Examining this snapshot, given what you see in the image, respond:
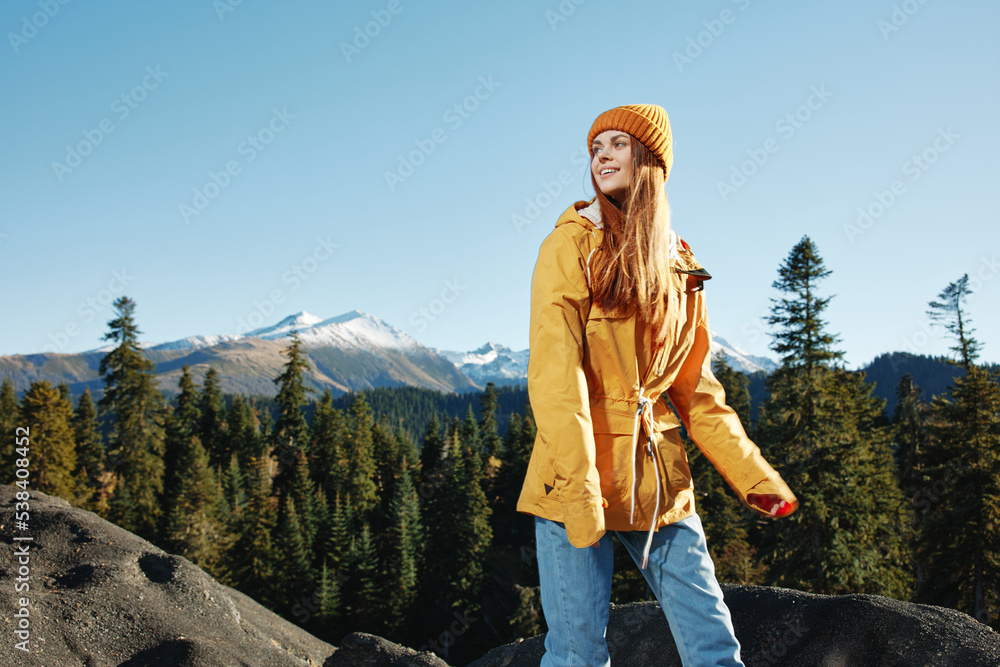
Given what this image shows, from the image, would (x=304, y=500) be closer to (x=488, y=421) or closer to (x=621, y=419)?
(x=488, y=421)

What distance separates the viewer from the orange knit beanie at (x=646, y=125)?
306 cm

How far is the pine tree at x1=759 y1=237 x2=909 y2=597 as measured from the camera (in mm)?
18172

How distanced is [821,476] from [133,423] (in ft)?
117

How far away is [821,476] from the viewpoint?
18734mm

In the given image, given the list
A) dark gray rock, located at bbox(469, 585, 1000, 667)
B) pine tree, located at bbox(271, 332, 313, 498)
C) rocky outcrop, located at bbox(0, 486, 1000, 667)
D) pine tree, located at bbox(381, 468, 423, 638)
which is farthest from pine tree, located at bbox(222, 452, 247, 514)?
dark gray rock, located at bbox(469, 585, 1000, 667)

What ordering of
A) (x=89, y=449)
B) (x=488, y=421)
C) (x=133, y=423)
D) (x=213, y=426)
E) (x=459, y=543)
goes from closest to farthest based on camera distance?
(x=133, y=423) → (x=459, y=543) → (x=89, y=449) → (x=213, y=426) → (x=488, y=421)

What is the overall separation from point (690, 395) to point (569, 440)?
1.06m

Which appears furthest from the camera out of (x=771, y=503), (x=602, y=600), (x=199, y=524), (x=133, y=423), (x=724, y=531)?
(x=133, y=423)

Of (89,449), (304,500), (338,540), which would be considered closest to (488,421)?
(304,500)

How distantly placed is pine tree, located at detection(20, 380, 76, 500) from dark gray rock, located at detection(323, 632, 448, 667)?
91.3 feet

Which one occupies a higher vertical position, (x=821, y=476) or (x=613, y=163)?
(x=613, y=163)

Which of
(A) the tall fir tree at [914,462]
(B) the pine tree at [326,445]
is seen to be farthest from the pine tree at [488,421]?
(A) the tall fir tree at [914,462]

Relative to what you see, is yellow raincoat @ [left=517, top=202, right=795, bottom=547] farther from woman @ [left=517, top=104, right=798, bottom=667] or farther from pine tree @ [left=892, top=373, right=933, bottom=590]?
pine tree @ [left=892, top=373, right=933, bottom=590]

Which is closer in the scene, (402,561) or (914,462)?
(914,462)
